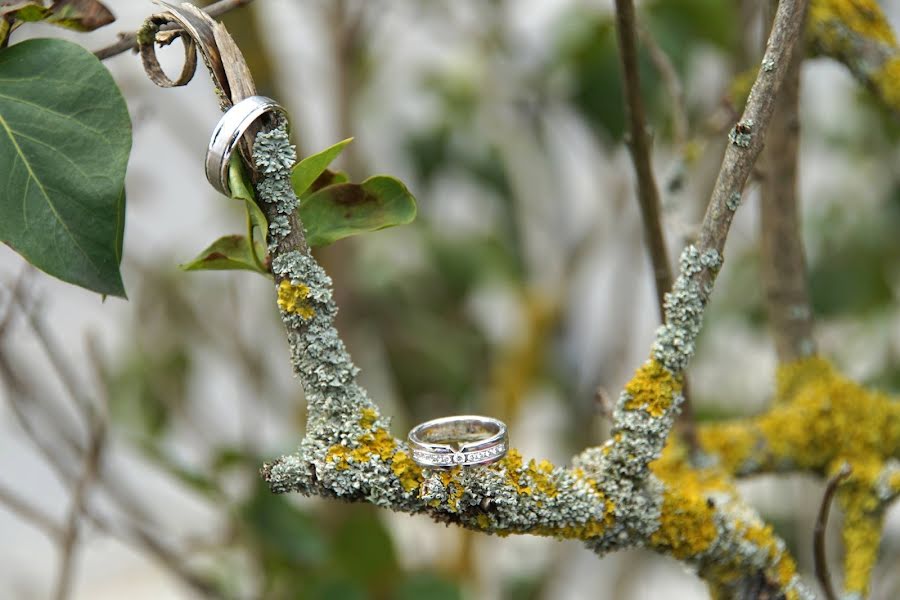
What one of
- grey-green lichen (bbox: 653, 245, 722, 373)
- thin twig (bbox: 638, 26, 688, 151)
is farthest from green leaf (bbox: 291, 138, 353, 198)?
thin twig (bbox: 638, 26, 688, 151)

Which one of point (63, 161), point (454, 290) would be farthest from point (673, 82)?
point (454, 290)

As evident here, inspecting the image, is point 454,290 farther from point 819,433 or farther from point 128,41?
point 128,41

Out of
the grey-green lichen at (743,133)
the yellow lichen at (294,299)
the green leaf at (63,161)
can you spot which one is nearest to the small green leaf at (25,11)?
the green leaf at (63,161)

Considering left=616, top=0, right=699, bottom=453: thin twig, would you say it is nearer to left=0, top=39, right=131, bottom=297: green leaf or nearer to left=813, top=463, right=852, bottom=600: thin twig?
left=813, top=463, right=852, bottom=600: thin twig

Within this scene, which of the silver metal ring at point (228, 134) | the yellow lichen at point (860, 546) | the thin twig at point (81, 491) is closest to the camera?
the silver metal ring at point (228, 134)

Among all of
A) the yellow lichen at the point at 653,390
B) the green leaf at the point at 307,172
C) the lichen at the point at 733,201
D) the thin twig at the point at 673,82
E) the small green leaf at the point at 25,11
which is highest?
the thin twig at the point at 673,82

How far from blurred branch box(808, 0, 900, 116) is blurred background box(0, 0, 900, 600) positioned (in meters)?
0.09

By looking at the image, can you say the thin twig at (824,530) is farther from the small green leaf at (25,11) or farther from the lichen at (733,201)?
the small green leaf at (25,11)

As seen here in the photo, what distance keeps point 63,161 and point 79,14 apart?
0.06 metres

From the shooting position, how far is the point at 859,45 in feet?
1.59

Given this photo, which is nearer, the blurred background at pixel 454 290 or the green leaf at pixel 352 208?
the green leaf at pixel 352 208

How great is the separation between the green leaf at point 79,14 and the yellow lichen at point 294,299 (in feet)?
0.38

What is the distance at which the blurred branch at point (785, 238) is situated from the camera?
1.59ft

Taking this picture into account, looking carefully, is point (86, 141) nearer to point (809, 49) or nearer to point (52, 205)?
point (52, 205)
